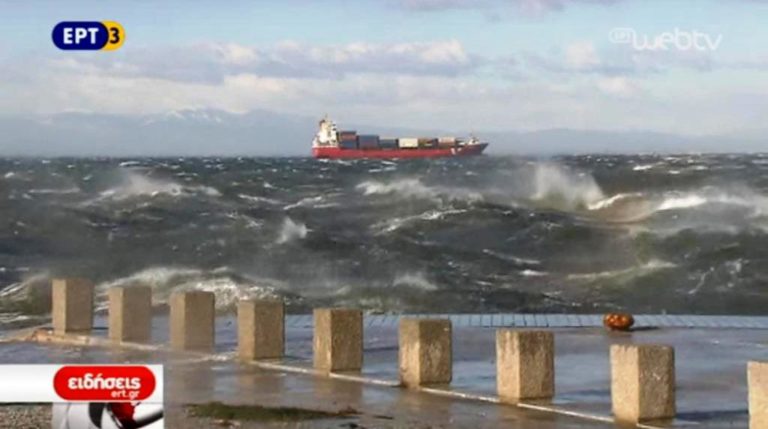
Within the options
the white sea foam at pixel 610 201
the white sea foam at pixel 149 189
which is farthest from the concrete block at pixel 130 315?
the white sea foam at pixel 149 189

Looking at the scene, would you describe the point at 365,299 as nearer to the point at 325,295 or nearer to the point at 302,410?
the point at 325,295

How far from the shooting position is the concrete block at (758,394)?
1234 cm

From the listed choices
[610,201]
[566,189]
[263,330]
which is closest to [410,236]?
[610,201]

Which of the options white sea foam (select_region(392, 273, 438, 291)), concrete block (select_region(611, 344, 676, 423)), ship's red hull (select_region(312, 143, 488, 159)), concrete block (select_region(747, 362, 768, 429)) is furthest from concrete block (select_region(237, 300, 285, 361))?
ship's red hull (select_region(312, 143, 488, 159))

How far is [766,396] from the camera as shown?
12.4 meters

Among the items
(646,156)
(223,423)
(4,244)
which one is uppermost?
(646,156)

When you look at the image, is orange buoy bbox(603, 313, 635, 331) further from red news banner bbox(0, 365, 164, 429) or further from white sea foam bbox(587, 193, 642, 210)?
white sea foam bbox(587, 193, 642, 210)

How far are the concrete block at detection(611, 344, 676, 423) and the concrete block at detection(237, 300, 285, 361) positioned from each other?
184 inches

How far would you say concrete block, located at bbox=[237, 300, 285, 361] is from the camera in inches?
694

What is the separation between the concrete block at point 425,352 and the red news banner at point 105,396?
6499mm

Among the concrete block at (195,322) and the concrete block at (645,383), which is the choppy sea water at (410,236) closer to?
the concrete block at (195,322)

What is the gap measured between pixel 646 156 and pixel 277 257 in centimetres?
4788

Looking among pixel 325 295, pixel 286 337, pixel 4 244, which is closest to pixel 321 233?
pixel 4 244

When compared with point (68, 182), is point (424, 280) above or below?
below
